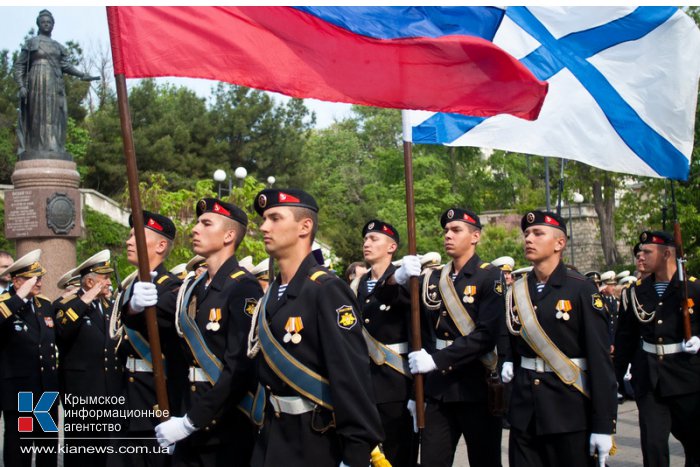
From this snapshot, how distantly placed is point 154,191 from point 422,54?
25427mm

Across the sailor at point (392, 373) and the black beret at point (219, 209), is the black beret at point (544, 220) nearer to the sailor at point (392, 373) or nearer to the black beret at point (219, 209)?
the sailor at point (392, 373)

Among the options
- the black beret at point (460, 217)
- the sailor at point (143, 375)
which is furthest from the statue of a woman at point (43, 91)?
the sailor at point (143, 375)

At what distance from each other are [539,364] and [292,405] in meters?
2.37

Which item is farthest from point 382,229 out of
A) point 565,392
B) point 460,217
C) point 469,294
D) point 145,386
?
point 145,386

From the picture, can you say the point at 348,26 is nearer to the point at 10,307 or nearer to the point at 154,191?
the point at 10,307

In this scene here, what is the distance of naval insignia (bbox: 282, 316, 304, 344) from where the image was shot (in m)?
4.59

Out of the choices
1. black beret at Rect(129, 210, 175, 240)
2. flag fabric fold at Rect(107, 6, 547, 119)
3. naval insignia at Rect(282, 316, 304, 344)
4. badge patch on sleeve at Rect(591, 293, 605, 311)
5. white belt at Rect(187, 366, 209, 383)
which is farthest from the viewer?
black beret at Rect(129, 210, 175, 240)

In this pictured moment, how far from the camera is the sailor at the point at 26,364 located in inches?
317

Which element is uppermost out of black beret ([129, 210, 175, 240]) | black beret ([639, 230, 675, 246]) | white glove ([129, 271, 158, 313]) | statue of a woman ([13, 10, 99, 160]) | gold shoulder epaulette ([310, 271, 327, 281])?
statue of a woman ([13, 10, 99, 160])

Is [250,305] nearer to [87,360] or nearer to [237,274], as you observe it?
[237,274]

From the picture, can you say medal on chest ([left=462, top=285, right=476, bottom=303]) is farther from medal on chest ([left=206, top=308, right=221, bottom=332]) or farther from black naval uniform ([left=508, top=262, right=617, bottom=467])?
medal on chest ([left=206, top=308, right=221, bottom=332])

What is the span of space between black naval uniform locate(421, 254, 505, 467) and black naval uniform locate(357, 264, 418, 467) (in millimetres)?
430

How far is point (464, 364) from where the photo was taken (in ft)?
22.7

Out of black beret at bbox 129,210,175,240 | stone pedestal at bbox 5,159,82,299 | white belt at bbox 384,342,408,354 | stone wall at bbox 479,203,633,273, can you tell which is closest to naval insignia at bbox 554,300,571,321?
white belt at bbox 384,342,408,354
